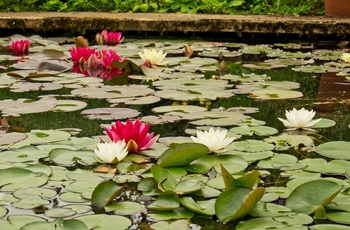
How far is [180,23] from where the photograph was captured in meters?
5.89

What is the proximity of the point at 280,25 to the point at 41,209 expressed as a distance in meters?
4.13

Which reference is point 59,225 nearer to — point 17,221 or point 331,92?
point 17,221

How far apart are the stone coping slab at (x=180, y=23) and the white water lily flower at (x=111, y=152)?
3.57m

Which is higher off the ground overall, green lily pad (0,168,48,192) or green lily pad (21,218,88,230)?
green lily pad (21,218,88,230)

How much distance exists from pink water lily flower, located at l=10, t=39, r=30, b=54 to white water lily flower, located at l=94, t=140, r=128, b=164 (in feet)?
8.88

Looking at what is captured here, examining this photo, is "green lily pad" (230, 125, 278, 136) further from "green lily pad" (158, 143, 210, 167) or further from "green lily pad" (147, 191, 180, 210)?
"green lily pad" (147, 191, 180, 210)

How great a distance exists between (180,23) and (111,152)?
11.9 ft

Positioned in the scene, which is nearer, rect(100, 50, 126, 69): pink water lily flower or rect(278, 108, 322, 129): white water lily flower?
rect(278, 108, 322, 129): white water lily flower

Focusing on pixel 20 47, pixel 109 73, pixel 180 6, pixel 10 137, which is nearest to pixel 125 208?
pixel 10 137

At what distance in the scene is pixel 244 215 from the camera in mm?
1944

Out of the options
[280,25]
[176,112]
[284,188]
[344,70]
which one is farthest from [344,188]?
[280,25]

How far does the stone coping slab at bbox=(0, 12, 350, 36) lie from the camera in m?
5.80

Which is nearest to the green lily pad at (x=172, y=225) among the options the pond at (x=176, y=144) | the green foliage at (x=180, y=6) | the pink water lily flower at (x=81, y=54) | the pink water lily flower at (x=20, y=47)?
the pond at (x=176, y=144)

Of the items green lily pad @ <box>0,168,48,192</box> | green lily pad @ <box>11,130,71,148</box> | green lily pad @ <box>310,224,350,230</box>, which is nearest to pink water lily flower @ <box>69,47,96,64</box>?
green lily pad @ <box>11,130,71,148</box>
